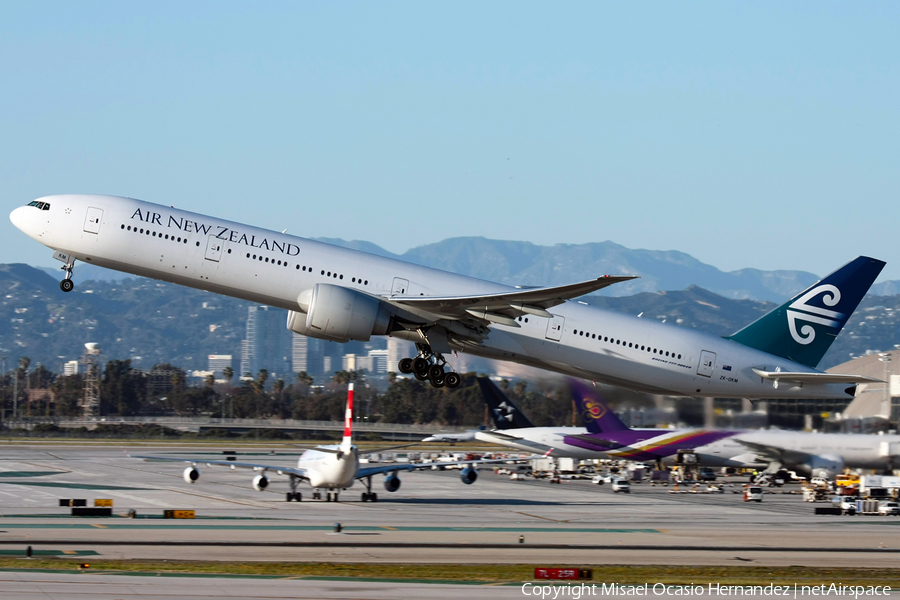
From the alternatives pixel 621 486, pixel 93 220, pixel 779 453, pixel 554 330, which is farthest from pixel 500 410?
pixel 93 220

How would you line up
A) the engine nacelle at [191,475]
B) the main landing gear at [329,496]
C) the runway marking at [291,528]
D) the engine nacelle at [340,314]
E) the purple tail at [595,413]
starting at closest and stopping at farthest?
the engine nacelle at [340,314] → the runway marking at [291,528] → the main landing gear at [329,496] → the engine nacelle at [191,475] → the purple tail at [595,413]

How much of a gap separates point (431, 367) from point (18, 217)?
52.7 feet

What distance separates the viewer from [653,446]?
60844mm

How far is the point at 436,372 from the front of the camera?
1502 inches

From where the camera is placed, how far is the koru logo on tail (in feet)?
138

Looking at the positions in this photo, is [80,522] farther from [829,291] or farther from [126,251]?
[829,291]

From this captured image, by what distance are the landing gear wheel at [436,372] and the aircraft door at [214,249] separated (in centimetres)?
868

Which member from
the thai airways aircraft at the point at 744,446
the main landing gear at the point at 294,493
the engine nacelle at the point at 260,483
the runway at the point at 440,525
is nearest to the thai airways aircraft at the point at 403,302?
the runway at the point at 440,525

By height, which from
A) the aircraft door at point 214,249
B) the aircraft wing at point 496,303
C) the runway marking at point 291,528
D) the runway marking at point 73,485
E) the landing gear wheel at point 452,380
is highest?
the aircraft door at point 214,249

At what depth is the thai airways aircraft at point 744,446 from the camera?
59219 millimetres

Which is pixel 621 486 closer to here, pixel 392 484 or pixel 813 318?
pixel 392 484

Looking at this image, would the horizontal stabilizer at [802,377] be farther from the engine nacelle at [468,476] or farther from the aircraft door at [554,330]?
the engine nacelle at [468,476]

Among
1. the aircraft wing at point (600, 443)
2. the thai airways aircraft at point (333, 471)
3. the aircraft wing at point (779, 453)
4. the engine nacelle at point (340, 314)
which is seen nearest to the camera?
the engine nacelle at point (340, 314)

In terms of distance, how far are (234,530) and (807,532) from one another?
21.5m
